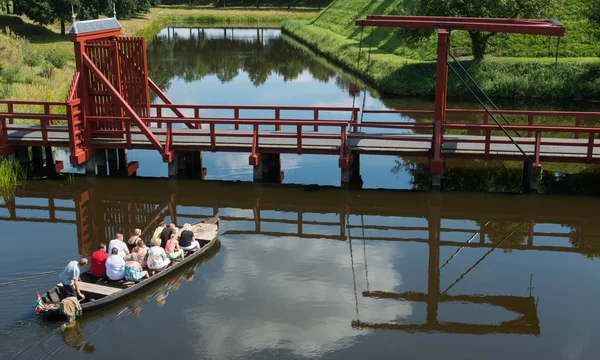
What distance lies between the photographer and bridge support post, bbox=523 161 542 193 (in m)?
22.5

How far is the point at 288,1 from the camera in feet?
386

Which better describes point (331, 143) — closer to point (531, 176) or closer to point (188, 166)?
point (188, 166)

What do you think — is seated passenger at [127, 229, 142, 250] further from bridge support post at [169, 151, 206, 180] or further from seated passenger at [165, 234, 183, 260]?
bridge support post at [169, 151, 206, 180]

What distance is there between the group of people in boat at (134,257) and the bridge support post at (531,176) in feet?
38.4

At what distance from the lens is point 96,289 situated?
15.0 m

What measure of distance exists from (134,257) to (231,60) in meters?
47.3

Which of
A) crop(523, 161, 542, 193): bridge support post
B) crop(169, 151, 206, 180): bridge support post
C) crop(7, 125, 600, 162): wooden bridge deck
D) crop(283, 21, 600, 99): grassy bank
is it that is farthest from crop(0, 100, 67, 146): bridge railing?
crop(283, 21, 600, 99): grassy bank

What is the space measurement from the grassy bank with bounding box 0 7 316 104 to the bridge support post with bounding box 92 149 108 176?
761 centimetres

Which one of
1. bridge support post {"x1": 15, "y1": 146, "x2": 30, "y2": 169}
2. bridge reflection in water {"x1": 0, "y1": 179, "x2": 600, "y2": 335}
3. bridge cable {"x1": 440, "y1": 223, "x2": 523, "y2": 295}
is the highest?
bridge support post {"x1": 15, "y1": 146, "x2": 30, "y2": 169}

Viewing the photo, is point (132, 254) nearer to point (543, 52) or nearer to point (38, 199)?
point (38, 199)

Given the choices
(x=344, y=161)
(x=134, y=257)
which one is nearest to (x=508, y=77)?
(x=344, y=161)

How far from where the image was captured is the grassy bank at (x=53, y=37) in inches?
1341

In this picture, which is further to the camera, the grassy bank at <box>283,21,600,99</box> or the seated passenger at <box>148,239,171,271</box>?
the grassy bank at <box>283,21,600,99</box>

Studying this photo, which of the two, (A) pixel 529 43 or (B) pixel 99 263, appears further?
(A) pixel 529 43
